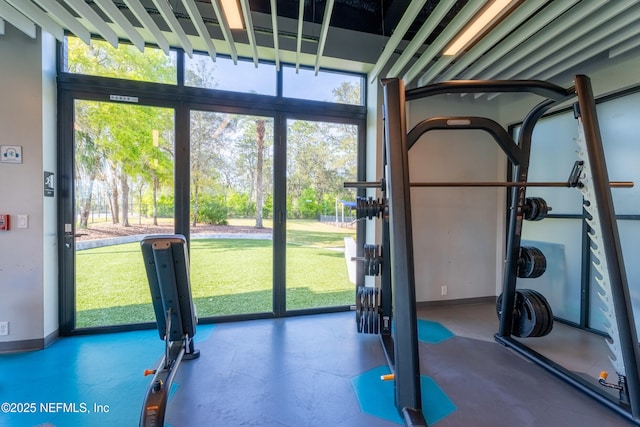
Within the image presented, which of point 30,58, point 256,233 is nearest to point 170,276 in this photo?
point 256,233

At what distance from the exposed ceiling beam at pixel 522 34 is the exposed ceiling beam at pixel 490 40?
117mm

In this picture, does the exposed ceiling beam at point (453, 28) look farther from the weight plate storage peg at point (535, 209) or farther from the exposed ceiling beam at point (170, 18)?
the exposed ceiling beam at point (170, 18)

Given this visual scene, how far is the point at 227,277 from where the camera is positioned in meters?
3.74

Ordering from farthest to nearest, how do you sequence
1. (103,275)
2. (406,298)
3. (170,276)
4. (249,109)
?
1. (249,109)
2. (103,275)
3. (170,276)
4. (406,298)

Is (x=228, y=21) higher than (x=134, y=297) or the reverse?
higher

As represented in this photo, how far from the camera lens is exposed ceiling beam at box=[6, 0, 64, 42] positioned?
221 centimetres

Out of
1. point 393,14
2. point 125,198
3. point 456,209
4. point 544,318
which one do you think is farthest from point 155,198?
point 544,318

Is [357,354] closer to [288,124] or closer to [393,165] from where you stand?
[393,165]

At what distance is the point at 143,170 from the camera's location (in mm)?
3275

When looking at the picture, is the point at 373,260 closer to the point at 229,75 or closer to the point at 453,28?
the point at 453,28

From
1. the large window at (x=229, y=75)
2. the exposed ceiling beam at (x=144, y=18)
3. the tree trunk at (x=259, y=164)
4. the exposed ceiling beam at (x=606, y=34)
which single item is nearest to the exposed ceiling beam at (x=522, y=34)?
the exposed ceiling beam at (x=606, y=34)

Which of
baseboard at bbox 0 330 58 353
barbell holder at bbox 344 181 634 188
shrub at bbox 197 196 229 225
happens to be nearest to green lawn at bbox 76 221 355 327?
shrub at bbox 197 196 229 225

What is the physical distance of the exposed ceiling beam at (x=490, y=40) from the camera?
87.9 inches

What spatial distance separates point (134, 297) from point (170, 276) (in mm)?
1824
